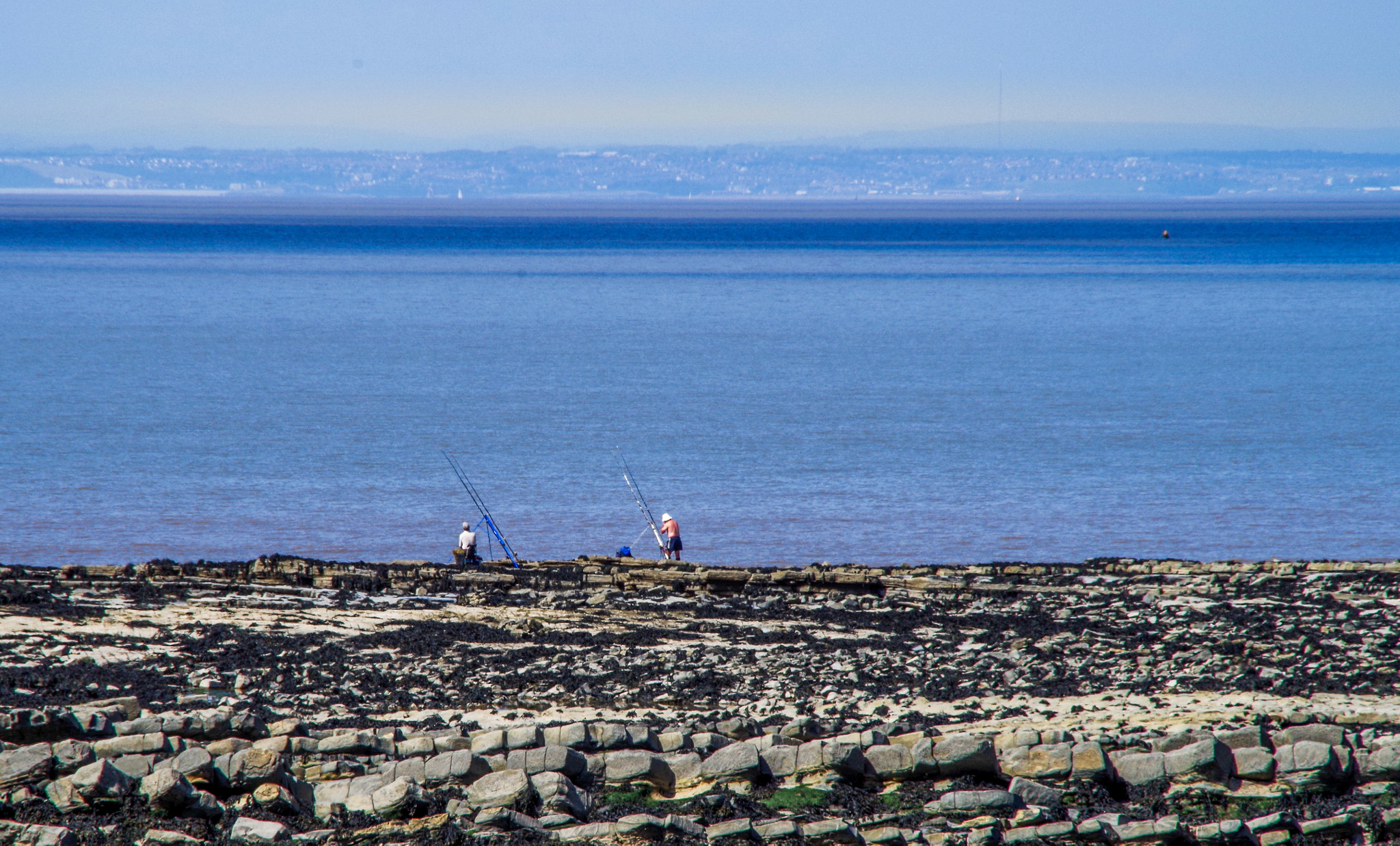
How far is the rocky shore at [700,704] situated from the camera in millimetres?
9148

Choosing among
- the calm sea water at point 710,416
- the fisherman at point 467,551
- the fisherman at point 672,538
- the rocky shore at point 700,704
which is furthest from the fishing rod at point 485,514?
the fisherman at point 672,538

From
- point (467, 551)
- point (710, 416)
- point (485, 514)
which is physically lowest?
point (710, 416)

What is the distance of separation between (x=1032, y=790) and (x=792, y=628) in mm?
6463

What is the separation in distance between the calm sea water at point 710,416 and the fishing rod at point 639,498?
31 cm

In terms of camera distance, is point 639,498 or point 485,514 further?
point 639,498

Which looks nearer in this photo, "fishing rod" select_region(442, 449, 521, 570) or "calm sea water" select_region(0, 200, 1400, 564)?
"fishing rod" select_region(442, 449, 521, 570)

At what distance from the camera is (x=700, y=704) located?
41.3 ft

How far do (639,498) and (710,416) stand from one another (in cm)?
1299

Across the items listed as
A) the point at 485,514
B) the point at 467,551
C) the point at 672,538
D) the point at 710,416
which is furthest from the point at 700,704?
the point at 710,416

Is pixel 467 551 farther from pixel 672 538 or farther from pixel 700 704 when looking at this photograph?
pixel 700 704

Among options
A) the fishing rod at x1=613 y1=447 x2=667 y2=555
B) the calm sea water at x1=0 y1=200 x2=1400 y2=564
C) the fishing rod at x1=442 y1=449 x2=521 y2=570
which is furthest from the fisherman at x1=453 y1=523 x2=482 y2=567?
the fishing rod at x1=613 y1=447 x2=667 y2=555

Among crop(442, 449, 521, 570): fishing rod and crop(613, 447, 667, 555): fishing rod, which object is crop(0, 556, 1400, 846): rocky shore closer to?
crop(442, 449, 521, 570): fishing rod

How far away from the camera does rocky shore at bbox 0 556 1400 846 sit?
9.15 metres

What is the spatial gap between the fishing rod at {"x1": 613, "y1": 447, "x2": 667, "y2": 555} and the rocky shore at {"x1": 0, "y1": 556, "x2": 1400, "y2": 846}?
2928 millimetres
